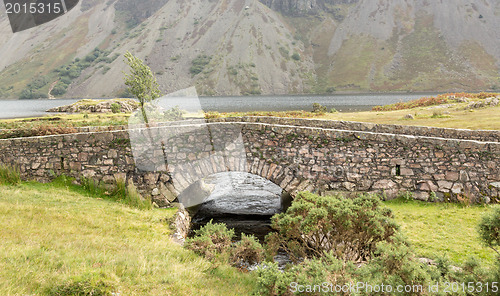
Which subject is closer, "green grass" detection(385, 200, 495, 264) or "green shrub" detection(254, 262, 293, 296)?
"green shrub" detection(254, 262, 293, 296)

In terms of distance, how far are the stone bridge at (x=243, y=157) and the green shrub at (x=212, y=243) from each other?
156 inches

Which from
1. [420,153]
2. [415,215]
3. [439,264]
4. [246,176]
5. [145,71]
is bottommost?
[246,176]

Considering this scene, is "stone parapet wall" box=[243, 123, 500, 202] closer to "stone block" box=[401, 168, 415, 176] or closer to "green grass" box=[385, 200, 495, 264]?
"stone block" box=[401, 168, 415, 176]

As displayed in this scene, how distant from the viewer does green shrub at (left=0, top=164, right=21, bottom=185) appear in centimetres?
1219

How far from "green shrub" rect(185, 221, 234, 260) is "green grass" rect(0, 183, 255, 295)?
0.32 metres

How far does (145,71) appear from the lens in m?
23.4


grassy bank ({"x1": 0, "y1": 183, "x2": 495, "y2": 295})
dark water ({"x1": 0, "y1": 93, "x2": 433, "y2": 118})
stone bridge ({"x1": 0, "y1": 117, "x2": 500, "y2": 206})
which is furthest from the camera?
dark water ({"x1": 0, "y1": 93, "x2": 433, "y2": 118})

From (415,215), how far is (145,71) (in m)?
20.3

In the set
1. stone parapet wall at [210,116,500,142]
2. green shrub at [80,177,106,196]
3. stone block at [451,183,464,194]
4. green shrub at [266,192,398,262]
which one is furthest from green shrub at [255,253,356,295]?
stone parapet wall at [210,116,500,142]

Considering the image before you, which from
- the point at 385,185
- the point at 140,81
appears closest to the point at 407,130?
the point at 385,185

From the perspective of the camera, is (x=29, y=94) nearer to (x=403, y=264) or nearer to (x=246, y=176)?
(x=246, y=176)

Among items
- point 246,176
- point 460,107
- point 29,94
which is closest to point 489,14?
point 460,107

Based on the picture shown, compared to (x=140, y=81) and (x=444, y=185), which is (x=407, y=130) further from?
(x=140, y=81)

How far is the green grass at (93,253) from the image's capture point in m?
5.18
